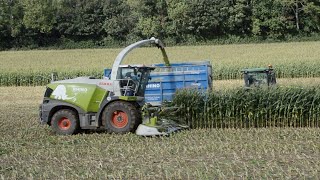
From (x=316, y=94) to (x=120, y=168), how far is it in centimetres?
697

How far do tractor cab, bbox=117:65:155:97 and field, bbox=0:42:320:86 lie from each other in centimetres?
1863

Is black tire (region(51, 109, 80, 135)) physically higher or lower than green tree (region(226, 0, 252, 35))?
lower

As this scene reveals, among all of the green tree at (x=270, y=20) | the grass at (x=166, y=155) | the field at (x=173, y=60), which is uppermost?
the green tree at (x=270, y=20)

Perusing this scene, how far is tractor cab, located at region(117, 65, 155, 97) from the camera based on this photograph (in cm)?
1304

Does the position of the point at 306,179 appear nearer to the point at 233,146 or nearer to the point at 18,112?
the point at 233,146

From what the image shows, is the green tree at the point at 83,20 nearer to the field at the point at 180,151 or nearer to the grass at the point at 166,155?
the field at the point at 180,151

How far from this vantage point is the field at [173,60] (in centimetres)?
3219

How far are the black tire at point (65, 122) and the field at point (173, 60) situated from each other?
19.4 meters

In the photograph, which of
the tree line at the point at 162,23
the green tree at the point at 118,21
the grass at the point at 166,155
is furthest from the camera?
the green tree at the point at 118,21

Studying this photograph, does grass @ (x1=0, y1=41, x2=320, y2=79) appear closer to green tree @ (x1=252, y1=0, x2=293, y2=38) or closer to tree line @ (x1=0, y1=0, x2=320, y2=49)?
tree line @ (x1=0, y1=0, x2=320, y2=49)

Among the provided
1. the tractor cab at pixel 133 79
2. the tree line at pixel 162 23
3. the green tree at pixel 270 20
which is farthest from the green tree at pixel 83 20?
the tractor cab at pixel 133 79

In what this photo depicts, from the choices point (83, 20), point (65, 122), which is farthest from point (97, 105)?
point (83, 20)

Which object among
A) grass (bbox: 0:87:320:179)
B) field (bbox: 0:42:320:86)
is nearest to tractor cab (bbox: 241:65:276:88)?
grass (bbox: 0:87:320:179)

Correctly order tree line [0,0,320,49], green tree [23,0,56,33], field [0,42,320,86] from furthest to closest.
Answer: green tree [23,0,56,33] < tree line [0,0,320,49] < field [0,42,320,86]
